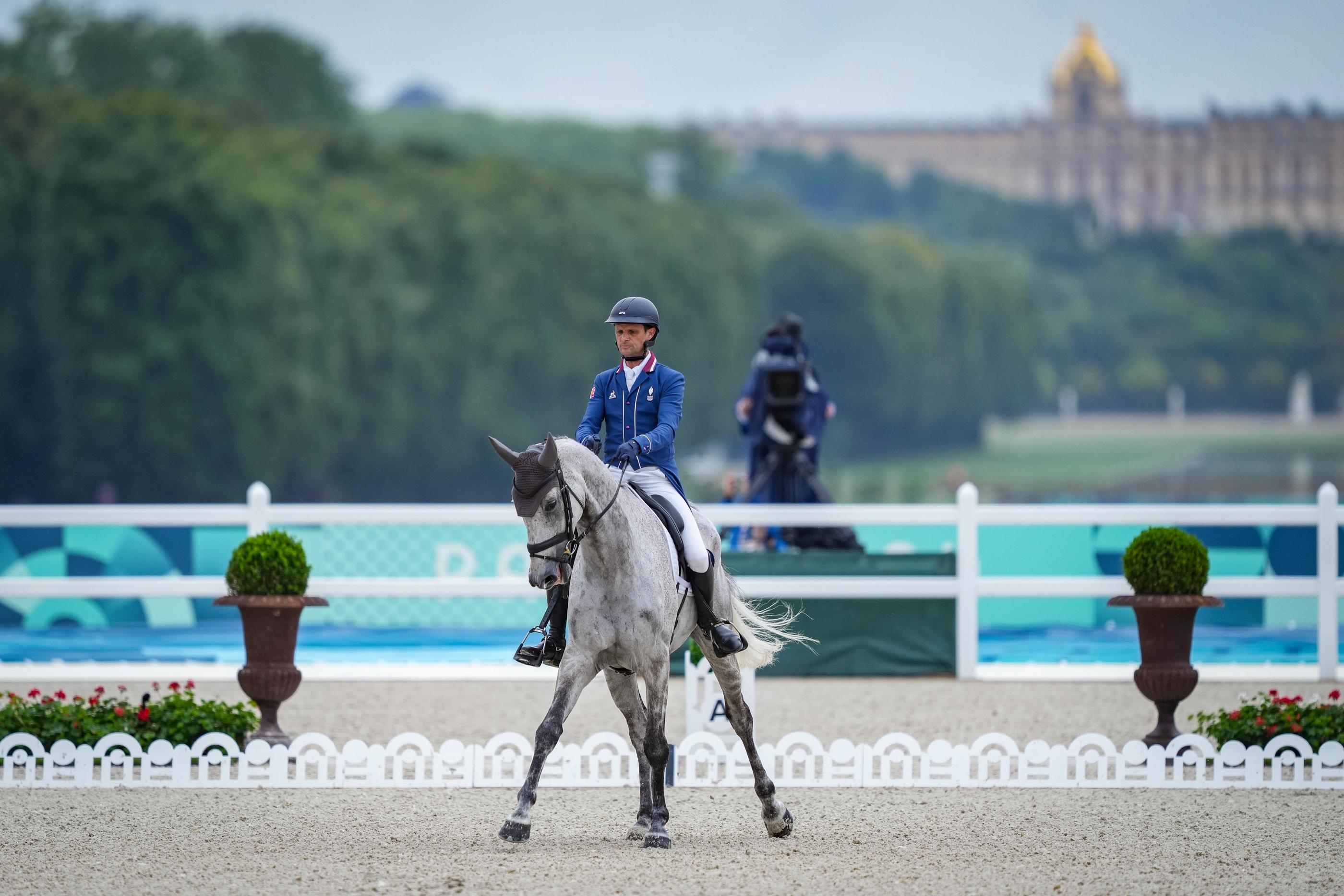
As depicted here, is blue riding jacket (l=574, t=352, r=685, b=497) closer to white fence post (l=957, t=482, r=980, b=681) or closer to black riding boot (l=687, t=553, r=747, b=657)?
black riding boot (l=687, t=553, r=747, b=657)

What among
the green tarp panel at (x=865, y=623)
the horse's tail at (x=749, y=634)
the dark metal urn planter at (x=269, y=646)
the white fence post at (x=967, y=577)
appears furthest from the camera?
the green tarp panel at (x=865, y=623)

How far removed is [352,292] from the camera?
4688cm

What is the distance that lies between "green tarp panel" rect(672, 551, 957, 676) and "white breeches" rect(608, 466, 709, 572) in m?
5.84

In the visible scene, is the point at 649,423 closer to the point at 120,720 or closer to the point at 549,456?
the point at 549,456

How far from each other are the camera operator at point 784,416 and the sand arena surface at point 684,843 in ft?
21.8

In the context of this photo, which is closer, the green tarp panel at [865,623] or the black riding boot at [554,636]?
the black riding boot at [554,636]

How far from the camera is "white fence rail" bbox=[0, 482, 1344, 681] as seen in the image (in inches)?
535

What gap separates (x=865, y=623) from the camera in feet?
46.6

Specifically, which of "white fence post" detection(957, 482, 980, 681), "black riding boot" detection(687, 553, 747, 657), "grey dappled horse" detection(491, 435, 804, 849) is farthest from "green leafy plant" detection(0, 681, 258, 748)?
"white fence post" detection(957, 482, 980, 681)

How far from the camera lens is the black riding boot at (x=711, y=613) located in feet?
26.5

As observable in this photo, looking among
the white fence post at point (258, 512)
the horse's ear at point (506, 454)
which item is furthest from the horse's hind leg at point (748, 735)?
the white fence post at point (258, 512)

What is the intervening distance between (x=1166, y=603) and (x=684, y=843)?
11.6ft

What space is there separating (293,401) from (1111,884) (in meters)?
35.9

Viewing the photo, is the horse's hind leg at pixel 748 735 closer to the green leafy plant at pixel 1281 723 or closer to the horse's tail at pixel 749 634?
the horse's tail at pixel 749 634
